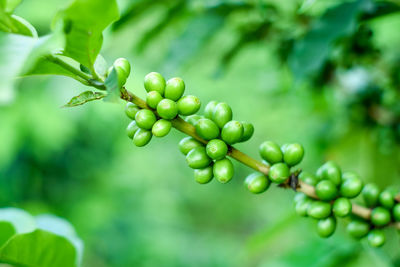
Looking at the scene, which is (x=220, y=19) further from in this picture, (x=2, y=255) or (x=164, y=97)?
(x=2, y=255)

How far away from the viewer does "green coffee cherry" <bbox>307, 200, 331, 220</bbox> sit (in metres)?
0.76

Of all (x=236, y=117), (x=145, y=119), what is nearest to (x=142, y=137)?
(x=145, y=119)

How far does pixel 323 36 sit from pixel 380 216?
566mm

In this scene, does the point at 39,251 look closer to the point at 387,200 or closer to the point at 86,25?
the point at 86,25

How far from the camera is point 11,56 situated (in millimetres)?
554

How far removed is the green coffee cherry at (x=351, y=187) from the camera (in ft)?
2.54

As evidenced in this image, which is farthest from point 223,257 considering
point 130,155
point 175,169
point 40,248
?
point 40,248

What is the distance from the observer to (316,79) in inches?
65.7

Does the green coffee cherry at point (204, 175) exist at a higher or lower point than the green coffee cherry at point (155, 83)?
lower

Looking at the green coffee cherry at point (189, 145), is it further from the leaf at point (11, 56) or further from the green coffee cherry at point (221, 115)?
the leaf at point (11, 56)

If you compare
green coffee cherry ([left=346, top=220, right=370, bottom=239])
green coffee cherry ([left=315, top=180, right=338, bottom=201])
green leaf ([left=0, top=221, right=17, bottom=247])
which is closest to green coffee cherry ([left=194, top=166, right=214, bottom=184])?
green coffee cherry ([left=315, top=180, right=338, bottom=201])

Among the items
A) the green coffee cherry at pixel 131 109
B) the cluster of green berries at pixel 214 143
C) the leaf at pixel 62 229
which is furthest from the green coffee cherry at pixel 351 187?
A: the leaf at pixel 62 229

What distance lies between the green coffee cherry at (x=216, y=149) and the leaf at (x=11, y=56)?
324 mm

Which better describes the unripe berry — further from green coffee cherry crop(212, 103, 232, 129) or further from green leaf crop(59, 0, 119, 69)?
green leaf crop(59, 0, 119, 69)
